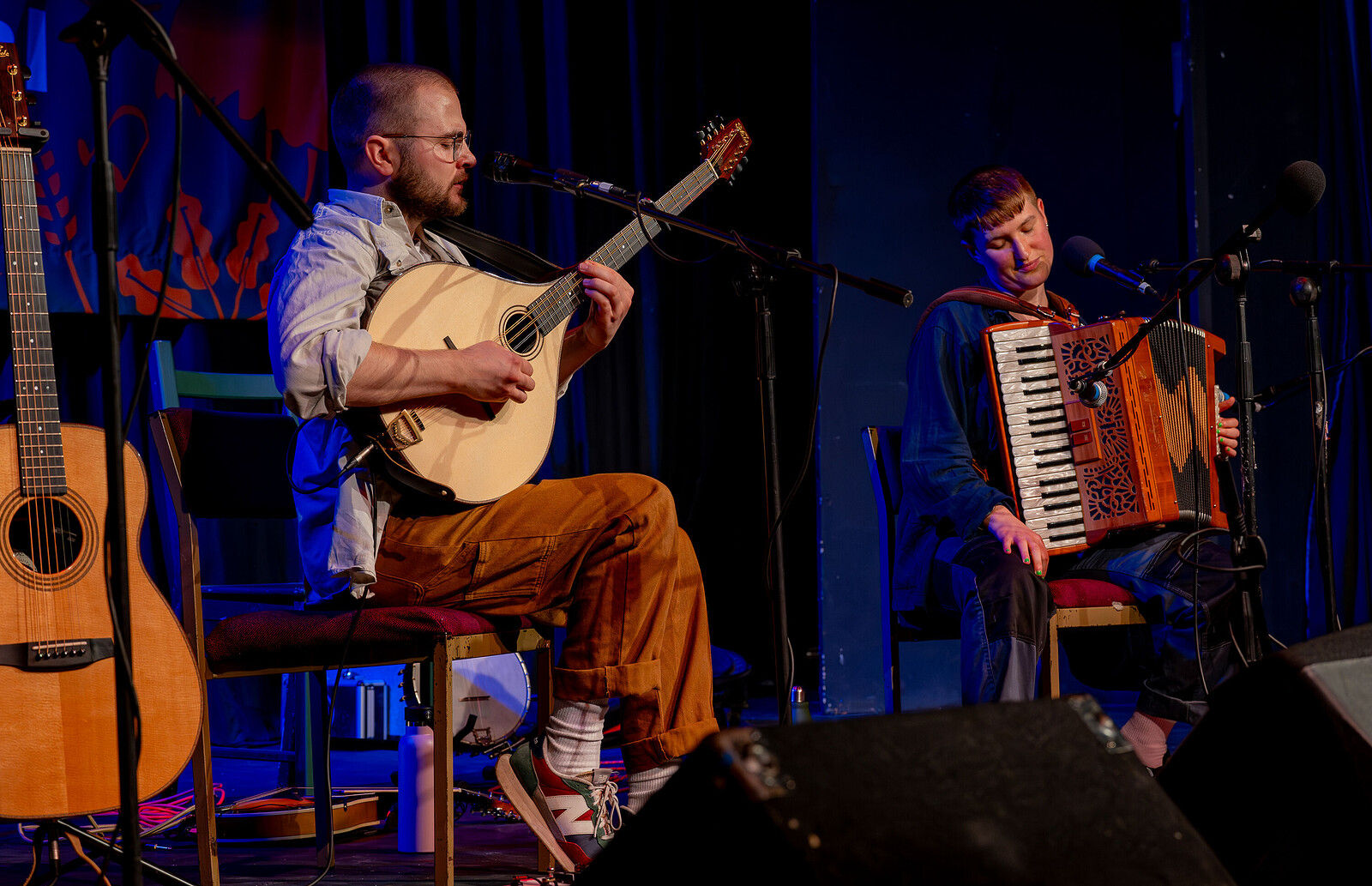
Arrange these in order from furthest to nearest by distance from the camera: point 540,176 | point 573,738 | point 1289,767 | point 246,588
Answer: point 246,588 < point 540,176 < point 573,738 < point 1289,767

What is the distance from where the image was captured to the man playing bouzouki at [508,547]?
2.15 m

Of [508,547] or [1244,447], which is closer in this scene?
[508,547]

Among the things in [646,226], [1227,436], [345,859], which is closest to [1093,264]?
[1227,436]

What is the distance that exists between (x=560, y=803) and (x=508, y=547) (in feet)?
1.58

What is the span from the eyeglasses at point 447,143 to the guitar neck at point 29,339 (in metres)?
0.70

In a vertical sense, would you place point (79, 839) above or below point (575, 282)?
below

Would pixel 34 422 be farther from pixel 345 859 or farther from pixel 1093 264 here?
pixel 1093 264

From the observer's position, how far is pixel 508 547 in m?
2.27

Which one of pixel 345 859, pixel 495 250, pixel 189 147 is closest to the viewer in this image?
pixel 345 859

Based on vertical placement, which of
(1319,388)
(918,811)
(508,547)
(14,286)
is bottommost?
(918,811)

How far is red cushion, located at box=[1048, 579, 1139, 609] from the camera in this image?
2.69 meters

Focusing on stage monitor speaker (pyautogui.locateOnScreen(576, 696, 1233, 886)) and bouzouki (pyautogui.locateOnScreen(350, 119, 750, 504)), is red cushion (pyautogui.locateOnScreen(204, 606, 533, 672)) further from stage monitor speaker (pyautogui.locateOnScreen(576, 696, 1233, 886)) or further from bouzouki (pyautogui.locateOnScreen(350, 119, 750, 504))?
stage monitor speaker (pyautogui.locateOnScreen(576, 696, 1233, 886))

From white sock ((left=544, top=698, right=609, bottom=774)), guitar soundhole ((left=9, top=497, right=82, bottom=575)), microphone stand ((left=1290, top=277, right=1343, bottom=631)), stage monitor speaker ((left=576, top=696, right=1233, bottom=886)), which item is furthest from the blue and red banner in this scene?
stage monitor speaker ((left=576, top=696, right=1233, bottom=886))

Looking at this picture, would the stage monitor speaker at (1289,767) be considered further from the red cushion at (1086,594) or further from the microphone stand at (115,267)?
the red cushion at (1086,594)
